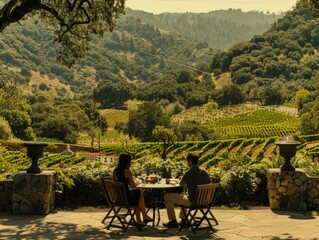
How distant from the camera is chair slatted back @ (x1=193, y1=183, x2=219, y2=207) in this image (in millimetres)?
7750

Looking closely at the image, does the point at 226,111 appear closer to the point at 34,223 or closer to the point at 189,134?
the point at 189,134

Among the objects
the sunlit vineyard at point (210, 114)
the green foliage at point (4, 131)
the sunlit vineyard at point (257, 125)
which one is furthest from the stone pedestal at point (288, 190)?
the sunlit vineyard at point (210, 114)

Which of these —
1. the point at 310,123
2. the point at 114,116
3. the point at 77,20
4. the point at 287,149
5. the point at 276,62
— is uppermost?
the point at 276,62

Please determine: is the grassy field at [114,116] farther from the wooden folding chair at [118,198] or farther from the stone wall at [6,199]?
the wooden folding chair at [118,198]

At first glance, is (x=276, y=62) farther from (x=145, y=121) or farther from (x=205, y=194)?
(x=205, y=194)

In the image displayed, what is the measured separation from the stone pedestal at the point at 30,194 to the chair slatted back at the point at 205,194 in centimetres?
333

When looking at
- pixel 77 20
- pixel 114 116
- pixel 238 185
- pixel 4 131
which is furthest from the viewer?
pixel 114 116

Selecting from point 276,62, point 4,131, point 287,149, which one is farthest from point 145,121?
point 287,149

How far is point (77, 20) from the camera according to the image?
13672 millimetres

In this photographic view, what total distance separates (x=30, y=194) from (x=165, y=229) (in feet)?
9.74

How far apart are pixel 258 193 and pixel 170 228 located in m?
3.43

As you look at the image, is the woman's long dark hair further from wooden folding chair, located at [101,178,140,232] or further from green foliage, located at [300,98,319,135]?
green foliage, located at [300,98,319,135]

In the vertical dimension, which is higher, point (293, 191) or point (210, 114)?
point (210, 114)

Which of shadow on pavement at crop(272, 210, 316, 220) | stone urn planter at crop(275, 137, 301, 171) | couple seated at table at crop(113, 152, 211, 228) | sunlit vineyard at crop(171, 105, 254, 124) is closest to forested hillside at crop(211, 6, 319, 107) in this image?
sunlit vineyard at crop(171, 105, 254, 124)
